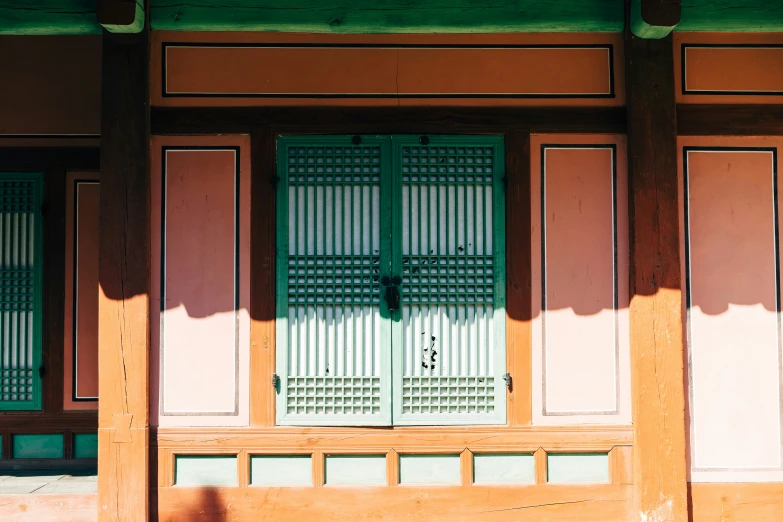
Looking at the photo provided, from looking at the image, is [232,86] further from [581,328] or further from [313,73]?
[581,328]

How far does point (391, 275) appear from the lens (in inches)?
168

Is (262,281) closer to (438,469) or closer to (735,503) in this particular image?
(438,469)

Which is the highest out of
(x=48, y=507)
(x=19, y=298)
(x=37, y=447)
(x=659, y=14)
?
(x=659, y=14)

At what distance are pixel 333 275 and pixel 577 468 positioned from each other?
2071mm

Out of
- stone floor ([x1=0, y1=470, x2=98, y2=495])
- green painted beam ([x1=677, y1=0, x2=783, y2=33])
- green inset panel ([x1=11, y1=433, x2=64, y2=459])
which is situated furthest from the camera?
green inset panel ([x1=11, y1=433, x2=64, y2=459])

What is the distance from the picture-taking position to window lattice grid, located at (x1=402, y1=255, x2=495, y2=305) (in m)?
4.27

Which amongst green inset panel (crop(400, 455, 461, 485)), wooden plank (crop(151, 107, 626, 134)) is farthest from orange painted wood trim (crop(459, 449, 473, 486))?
wooden plank (crop(151, 107, 626, 134))

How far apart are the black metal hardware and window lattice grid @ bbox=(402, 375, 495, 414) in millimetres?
498

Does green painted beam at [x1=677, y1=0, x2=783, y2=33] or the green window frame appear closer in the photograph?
green painted beam at [x1=677, y1=0, x2=783, y2=33]

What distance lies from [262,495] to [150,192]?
2119 mm

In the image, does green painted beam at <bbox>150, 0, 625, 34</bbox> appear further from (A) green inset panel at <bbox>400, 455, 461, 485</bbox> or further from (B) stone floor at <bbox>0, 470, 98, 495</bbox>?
(B) stone floor at <bbox>0, 470, 98, 495</bbox>

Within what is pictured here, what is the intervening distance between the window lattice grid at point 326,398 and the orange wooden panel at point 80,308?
1986 millimetres

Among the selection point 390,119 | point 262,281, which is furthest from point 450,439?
point 390,119

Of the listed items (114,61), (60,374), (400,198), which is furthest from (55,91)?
(400,198)
